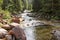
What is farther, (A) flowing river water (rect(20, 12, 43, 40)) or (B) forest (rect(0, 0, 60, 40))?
(A) flowing river water (rect(20, 12, 43, 40))

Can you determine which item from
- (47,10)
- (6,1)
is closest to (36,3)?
(6,1)

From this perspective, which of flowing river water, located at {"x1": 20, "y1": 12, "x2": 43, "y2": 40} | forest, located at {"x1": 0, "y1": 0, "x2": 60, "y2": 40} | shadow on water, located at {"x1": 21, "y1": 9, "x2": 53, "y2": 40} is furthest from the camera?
flowing river water, located at {"x1": 20, "y1": 12, "x2": 43, "y2": 40}

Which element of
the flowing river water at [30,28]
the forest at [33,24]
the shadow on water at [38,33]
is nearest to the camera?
the forest at [33,24]

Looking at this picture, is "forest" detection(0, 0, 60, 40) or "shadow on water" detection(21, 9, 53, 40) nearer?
"forest" detection(0, 0, 60, 40)

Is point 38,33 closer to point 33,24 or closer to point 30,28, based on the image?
point 30,28

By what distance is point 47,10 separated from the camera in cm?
3959

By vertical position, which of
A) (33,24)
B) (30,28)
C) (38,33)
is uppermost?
(38,33)

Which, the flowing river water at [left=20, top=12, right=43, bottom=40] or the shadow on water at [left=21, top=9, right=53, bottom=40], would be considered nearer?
the shadow on water at [left=21, top=9, right=53, bottom=40]

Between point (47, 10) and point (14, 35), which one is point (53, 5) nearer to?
point (47, 10)

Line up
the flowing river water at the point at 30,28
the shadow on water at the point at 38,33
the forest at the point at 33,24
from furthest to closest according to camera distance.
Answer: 1. the flowing river water at the point at 30,28
2. the shadow on water at the point at 38,33
3. the forest at the point at 33,24

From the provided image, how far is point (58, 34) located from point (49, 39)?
111 cm

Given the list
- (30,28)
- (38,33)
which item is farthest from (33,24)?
(38,33)

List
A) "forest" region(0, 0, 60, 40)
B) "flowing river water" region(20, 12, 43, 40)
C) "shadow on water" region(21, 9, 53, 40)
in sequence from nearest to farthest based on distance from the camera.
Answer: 1. "forest" region(0, 0, 60, 40)
2. "shadow on water" region(21, 9, 53, 40)
3. "flowing river water" region(20, 12, 43, 40)

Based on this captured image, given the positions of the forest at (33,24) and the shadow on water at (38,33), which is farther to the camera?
the shadow on water at (38,33)
